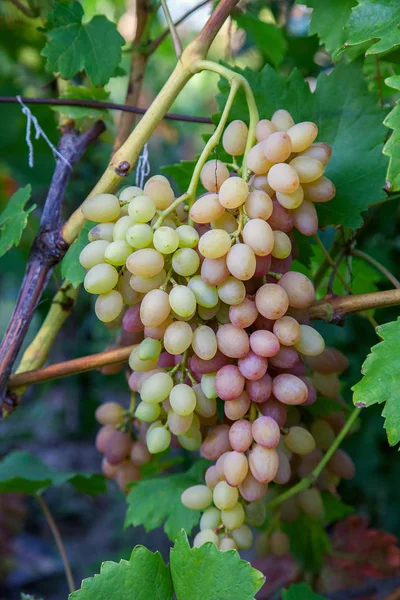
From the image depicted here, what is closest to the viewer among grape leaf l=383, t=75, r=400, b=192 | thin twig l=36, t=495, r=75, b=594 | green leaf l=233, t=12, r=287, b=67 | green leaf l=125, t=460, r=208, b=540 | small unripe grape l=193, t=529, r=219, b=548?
grape leaf l=383, t=75, r=400, b=192

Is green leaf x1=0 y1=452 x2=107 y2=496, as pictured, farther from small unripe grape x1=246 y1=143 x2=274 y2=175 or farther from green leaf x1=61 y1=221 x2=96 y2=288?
small unripe grape x1=246 y1=143 x2=274 y2=175

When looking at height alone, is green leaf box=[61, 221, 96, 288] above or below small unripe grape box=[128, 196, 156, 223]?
below

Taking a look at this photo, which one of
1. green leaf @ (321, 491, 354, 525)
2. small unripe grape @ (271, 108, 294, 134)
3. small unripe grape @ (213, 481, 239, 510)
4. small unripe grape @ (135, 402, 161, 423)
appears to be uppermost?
small unripe grape @ (271, 108, 294, 134)

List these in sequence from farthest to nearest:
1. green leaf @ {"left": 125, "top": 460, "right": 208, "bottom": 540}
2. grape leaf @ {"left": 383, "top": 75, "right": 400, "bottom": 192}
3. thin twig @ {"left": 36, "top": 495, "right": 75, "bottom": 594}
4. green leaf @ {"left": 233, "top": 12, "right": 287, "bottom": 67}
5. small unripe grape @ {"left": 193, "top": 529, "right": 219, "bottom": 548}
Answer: green leaf @ {"left": 233, "top": 12, "right": 287, "bottom": 67}, thin twig @ {"left": 36, "top": 495, "right": 75, "bottom": 594}, green leaf @ {"left": 125, "top": 460, "right": 208, "bottom": 540}, small unripe grape @ {"left": 193, "top": 529, "right": 219, "bottom": 548}, grape leaf @ {"left": 383, "top": 75, "right": 400, "bottom": 192}

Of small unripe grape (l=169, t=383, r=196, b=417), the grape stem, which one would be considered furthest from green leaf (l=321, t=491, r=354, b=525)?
small unripe grape (l=169, t=383, r=196, b=417)

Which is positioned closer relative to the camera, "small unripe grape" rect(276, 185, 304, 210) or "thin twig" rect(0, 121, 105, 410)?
"small unripe grape" rect(276, 185, 304, 210)

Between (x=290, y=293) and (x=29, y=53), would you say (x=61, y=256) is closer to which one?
(x=290, y=293)

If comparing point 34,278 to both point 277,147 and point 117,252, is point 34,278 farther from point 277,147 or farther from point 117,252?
point 277,147

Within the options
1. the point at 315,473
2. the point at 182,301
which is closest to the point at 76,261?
the point at 182,301
